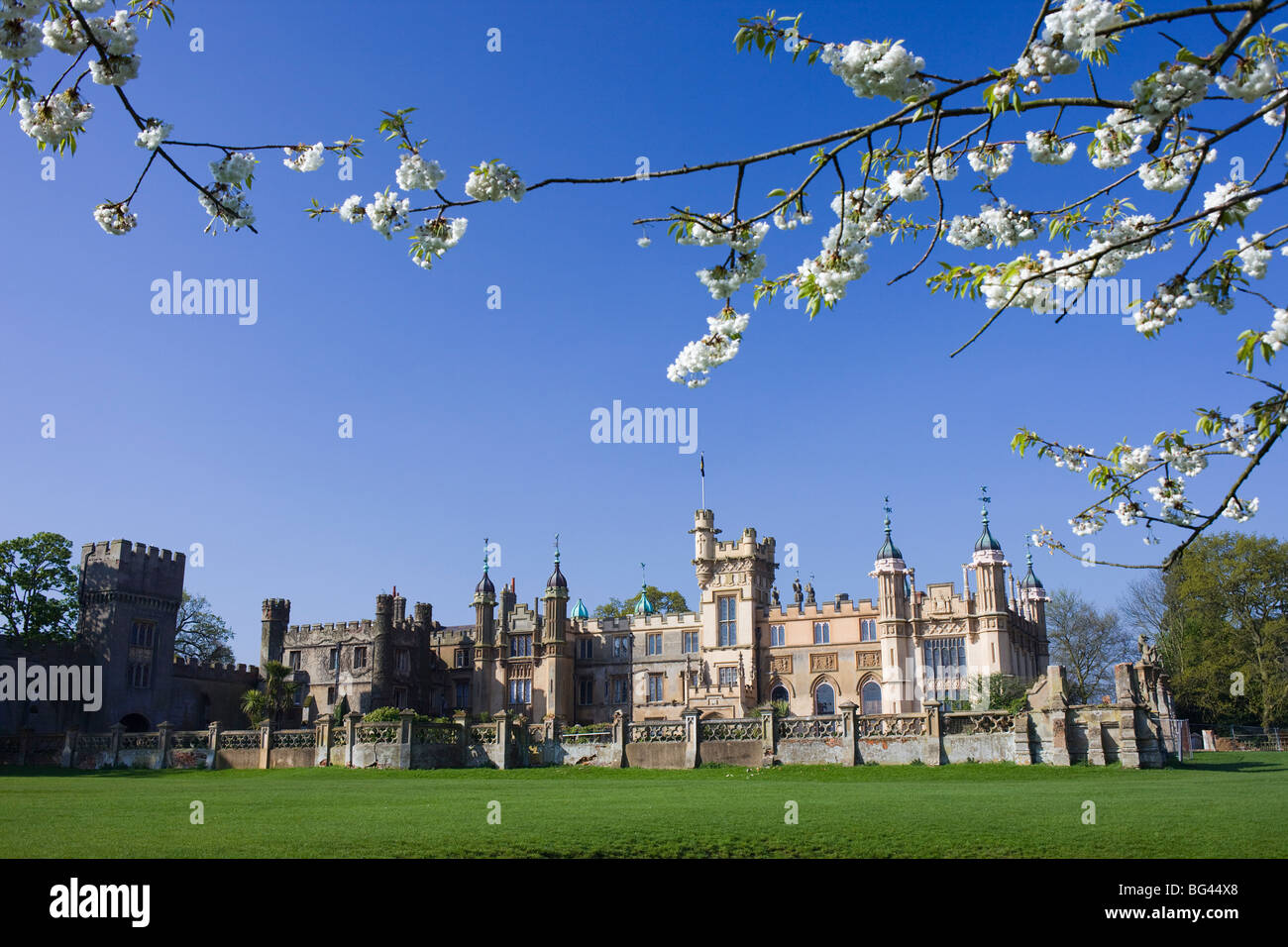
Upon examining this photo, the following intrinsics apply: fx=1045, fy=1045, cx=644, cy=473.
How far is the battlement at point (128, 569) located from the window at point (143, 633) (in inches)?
63.2

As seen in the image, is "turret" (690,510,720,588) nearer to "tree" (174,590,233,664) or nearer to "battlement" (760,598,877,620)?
"battlement" (760,598,877,620)

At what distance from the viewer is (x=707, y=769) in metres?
33.0

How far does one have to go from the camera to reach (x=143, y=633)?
56062 mm

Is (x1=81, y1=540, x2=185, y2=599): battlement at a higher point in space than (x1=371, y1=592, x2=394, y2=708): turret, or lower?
higher

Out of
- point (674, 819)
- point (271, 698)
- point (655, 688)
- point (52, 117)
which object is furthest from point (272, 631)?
point (52, 117)

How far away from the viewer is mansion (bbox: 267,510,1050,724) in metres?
54.7

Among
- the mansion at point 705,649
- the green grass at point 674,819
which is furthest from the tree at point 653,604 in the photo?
the green grass at point 674,819

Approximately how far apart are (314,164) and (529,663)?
192ft

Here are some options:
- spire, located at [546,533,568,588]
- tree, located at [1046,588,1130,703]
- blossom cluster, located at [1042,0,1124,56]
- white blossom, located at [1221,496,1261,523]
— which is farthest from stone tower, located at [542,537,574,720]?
blossom cluster, located at [1042,0,1124,56]

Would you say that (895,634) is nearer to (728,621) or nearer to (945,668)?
(945,668)

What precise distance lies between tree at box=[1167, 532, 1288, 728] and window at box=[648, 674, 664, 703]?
96.2 ft
